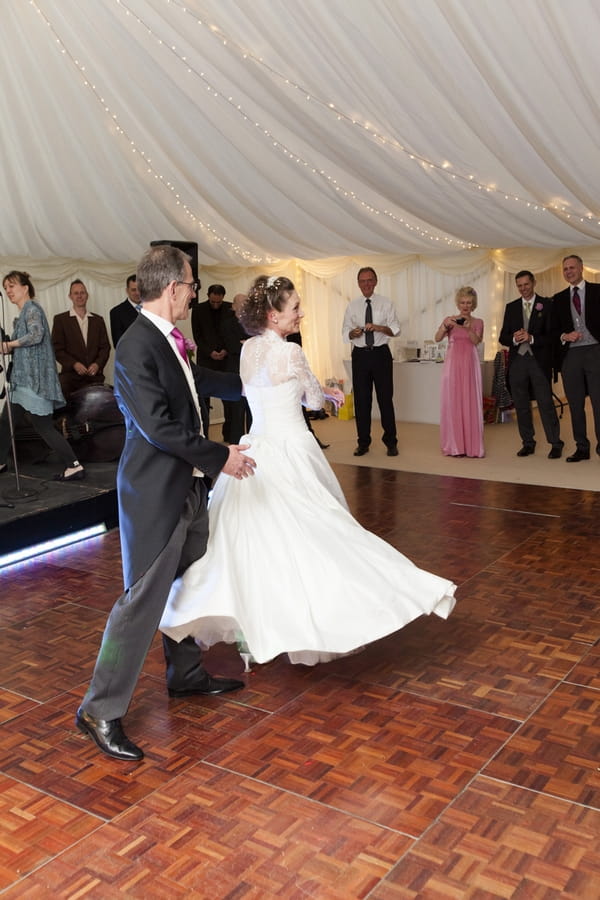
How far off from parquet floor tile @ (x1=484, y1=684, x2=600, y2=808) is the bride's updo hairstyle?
173cm

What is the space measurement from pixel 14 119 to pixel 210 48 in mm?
2035

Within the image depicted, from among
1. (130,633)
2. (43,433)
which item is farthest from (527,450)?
(130,633)

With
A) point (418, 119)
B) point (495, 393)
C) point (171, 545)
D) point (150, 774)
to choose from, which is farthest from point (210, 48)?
point (495, 393)

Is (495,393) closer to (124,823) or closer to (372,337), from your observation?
(372,337)

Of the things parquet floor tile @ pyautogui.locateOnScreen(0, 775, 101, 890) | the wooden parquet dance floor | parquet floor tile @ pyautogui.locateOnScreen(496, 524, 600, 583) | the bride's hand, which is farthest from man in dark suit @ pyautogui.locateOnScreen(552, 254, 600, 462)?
parquet floor tile @ pyautogui.locateOnScreen(0, 775, 101, 890)

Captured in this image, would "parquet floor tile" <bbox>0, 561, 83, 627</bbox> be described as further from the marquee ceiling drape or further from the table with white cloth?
the table with white cloth

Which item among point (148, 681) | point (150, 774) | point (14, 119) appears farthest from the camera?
point (14, 119)

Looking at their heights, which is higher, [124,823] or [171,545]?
[171,545]

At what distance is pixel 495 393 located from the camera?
1029 cm

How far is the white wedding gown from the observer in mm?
3137

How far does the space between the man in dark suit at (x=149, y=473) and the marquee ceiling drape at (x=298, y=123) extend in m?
2.72

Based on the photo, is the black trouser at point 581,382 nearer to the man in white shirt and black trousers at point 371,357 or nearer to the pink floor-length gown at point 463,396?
the pink floor-length gown at point 463,396

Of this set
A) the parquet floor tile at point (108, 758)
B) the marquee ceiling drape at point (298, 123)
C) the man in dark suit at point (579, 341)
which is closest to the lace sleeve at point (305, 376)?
the parquet floor tile at point (108, 758)

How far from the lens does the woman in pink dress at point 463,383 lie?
777 centimetres
